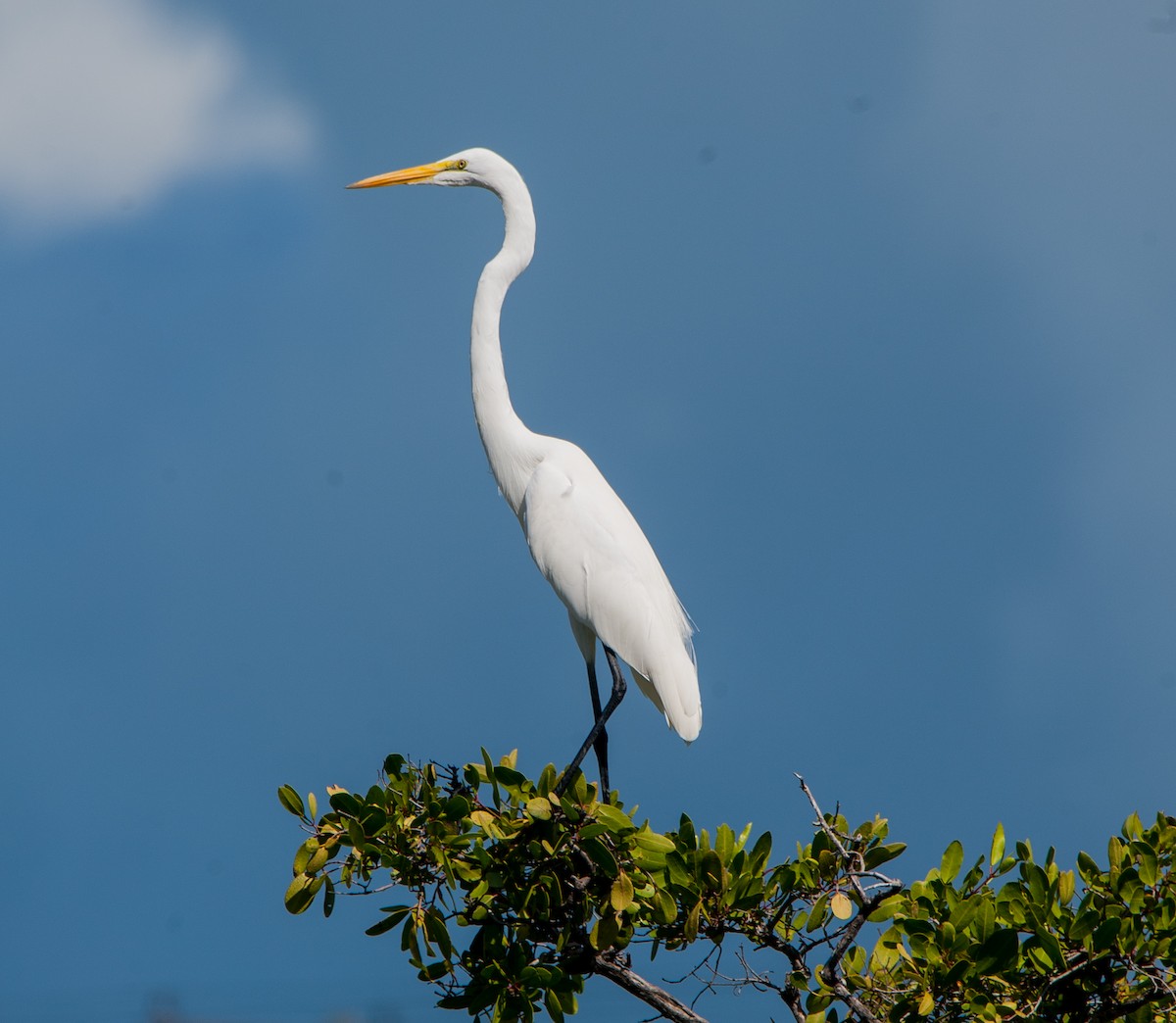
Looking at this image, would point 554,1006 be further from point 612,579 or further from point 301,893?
point 612,579

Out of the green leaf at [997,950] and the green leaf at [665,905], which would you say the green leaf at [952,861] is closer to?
the green leaf at [997,950]

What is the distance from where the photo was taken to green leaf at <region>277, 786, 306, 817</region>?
11.7 ft

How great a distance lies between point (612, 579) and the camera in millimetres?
5137

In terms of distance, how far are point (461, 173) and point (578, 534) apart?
78.6 inches

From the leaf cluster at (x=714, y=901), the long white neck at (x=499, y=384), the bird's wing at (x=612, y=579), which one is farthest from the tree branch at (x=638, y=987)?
the long white neck at (x=499, y=384)

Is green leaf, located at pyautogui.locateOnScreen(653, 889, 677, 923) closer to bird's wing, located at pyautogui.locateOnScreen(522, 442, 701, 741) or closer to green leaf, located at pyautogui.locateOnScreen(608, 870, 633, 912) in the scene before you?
green leaf, located at pyautogui.locateOnScreen(608, 870, 633, 912)

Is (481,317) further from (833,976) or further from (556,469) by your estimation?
(833,976)

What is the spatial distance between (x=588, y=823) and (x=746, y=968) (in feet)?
2.29

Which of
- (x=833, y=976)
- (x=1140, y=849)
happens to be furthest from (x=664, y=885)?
(x=1140, y=849)

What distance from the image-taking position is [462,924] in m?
3.65

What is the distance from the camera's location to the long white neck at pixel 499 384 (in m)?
5.57

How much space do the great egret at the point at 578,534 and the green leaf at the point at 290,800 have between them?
3.84 ft

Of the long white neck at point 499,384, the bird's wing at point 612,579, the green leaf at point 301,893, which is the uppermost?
the long white neck at point 499,384

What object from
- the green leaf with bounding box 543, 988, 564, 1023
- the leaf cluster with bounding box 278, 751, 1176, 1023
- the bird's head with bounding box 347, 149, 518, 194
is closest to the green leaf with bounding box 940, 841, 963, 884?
the leaf cluster with bounding box 278, 751, 1176, 1023
